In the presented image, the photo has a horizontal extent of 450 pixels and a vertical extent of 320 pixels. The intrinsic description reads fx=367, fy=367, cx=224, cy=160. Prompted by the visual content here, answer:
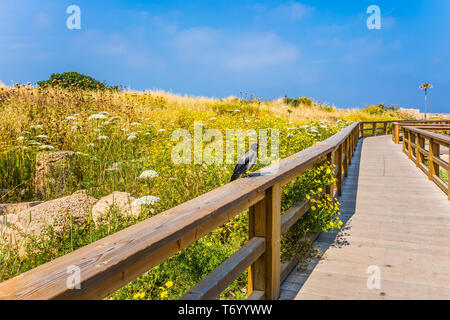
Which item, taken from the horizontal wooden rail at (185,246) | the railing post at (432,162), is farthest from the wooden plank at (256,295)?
the railing post at (432,162)

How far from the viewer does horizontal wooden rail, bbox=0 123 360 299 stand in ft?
3.78

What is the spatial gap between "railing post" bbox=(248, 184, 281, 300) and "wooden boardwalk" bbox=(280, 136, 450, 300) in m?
0.32

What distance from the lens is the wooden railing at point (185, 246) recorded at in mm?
1152

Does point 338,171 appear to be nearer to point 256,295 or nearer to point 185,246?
point 256,295

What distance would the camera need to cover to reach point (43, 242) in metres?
4.20

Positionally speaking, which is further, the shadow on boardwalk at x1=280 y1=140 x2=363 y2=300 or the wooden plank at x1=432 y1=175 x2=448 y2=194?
the wooden plank at x1=432 y1=175 x2=448 y2=194

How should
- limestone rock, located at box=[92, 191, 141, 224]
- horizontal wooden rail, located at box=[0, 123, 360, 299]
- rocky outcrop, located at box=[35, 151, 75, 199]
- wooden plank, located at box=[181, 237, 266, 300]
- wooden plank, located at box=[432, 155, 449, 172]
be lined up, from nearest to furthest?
horizontal wooden rail, located at box=[0, 123, 360, 299]
wooden plank, located at box=[181, 237, 266, 300]
limestone rock, located at box=[92, 191, 141, 224]
rocky outcrop, located at box=[35, 151, 75, 199]
wooden plank, located at box=[432, 155, 449, 172]

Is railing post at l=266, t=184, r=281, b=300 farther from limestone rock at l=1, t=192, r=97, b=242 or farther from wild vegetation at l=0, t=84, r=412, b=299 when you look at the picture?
limestone rock at l=1, t=192, r=97, b=242

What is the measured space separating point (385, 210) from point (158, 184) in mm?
3560

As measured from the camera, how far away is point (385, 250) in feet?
13.5

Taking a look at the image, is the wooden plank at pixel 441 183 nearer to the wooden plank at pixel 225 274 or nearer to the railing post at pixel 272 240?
the railing post at pixel 272 240

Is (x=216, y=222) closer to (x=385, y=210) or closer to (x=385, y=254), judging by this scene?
(x=385, y=254)

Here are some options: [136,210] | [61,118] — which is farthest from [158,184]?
[61,118]

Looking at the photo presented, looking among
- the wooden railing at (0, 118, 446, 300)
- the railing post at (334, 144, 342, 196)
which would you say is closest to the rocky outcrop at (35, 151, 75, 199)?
the wooden railing at (0, 118, 446, 300)
